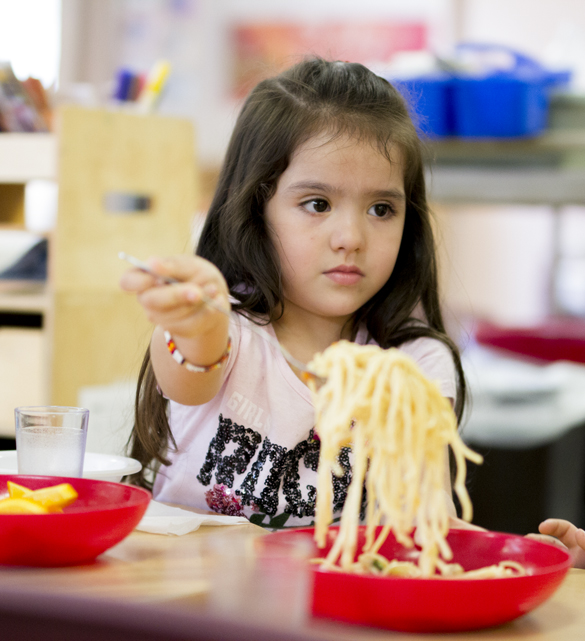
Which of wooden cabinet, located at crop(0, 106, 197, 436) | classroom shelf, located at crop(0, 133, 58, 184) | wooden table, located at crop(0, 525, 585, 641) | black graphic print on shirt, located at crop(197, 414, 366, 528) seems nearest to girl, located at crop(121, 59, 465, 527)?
black graphic print on shirt, located at crop(197, 414, 366, 528)

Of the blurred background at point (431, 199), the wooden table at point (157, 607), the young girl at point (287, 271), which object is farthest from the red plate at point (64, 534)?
the blurred background at point (431, 199)

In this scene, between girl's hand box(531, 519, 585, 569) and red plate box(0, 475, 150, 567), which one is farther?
girl's hand box(531, 519, 585, 569)

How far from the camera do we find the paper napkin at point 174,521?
777 millimetres

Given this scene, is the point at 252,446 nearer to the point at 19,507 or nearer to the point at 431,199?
the point at 19,507

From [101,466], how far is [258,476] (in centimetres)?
22

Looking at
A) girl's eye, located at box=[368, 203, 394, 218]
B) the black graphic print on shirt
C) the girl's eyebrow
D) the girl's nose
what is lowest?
the black graphic print on shirt

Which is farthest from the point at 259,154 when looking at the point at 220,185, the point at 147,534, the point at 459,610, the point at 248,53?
the point at 248,53

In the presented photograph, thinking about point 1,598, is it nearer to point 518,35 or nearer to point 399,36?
point 399,36

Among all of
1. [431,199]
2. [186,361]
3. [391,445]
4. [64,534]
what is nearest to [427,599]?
[391,445]

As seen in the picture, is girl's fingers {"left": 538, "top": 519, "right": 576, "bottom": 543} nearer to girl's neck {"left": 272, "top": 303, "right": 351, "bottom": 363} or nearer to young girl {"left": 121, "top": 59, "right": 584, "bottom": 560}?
young girl {"left": 121, "top": 59, "right": 584, "bottom": 560}

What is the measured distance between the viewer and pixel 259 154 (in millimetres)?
1105

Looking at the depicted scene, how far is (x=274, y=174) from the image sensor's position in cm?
110

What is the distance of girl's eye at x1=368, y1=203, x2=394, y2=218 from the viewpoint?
108cm

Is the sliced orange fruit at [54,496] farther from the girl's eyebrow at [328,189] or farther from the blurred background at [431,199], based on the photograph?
the blurred background at [431,199]
